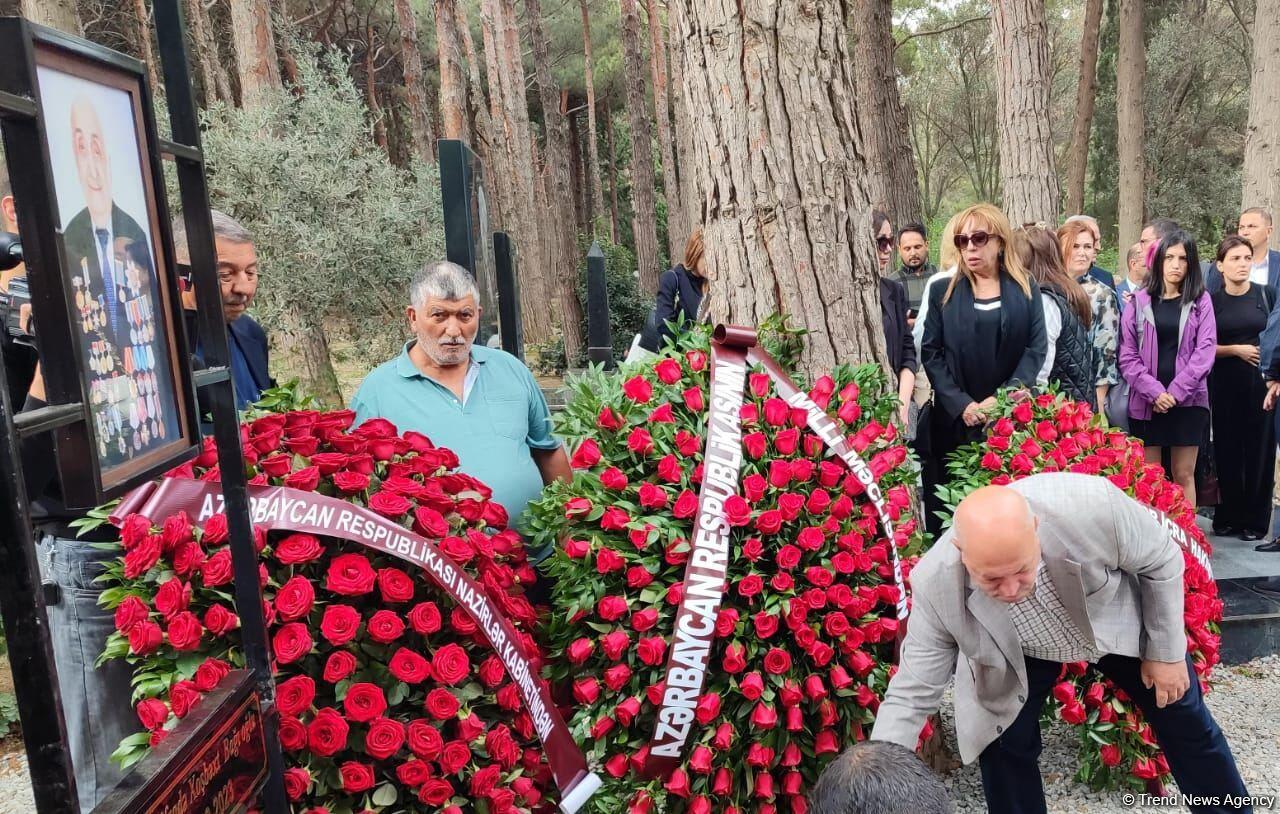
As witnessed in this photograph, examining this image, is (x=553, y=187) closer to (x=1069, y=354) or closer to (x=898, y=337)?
(x=898, y=337)

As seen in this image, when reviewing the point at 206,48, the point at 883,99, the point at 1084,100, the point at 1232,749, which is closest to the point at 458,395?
the point at 1232,749

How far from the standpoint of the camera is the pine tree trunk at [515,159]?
16016 millimetres

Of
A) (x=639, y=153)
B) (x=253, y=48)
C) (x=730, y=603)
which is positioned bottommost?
(x=730, y=603)

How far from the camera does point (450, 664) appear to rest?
211cm

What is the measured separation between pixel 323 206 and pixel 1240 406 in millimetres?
9313

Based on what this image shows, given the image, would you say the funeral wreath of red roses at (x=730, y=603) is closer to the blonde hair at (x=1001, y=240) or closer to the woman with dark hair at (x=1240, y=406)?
the blonde hair at (x=1001, y=240)

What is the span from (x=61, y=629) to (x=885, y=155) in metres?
10.7

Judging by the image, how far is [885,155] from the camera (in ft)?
37.2

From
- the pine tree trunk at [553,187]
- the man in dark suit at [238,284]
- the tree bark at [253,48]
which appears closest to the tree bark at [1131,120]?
the pine tree trunk at [553,187]

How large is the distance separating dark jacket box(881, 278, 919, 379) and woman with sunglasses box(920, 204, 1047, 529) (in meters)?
0.22

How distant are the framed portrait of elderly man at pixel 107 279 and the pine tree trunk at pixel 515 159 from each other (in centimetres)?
1462

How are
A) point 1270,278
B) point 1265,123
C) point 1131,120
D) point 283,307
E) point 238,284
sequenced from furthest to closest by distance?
point 1131,120 < point 283,307 < point 1265,123 < point 1270,278 < point 238,284

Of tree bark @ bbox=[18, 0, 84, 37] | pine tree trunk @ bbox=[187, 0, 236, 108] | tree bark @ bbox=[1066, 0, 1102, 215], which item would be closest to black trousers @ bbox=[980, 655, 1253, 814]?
tree bark @ bbox=[18, 0, 84, 37]

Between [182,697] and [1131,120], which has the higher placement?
[1131,120]
